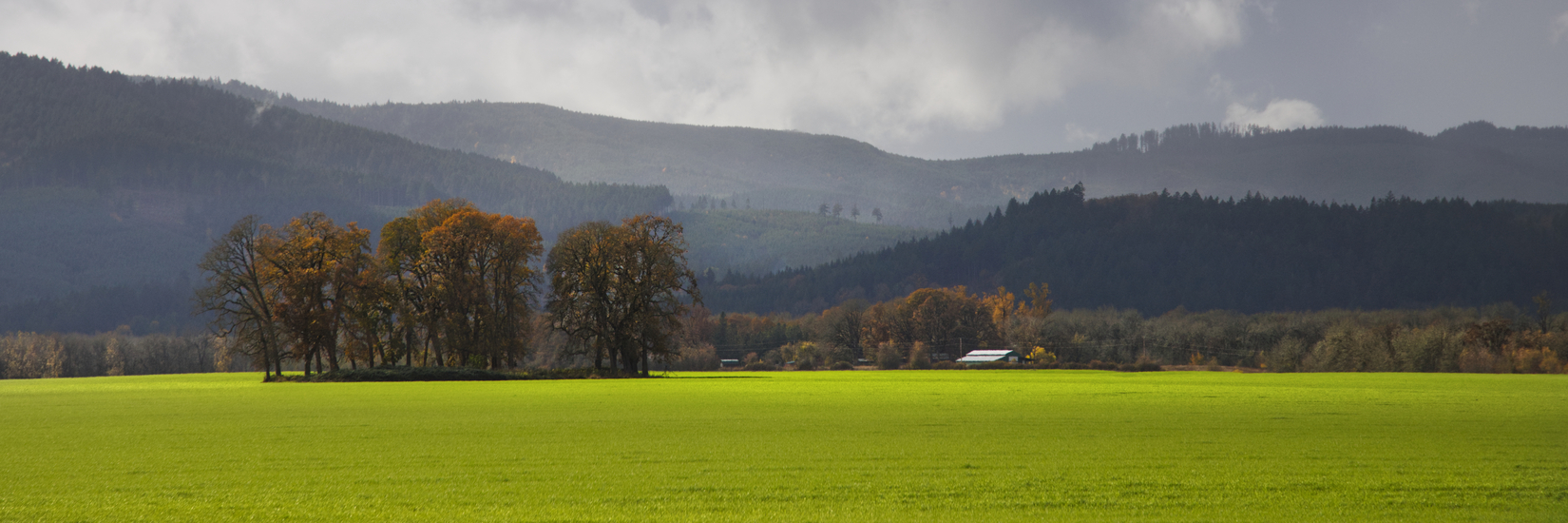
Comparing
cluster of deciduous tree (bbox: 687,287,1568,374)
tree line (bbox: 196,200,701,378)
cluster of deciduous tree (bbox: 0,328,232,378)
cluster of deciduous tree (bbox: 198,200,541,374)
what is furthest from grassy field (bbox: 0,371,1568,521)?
cluster of deciduous tree (bbox: 0,328,232,378)

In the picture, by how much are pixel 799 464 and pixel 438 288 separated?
5015 cm

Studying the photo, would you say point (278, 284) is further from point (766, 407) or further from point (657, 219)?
point (766, 407)

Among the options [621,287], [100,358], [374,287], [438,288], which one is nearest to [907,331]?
[621,287]

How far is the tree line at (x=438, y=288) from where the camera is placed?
61406mm

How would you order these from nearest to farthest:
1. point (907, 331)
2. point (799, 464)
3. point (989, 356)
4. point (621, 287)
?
point (799, 464), point (621, 287), point (989, 356), point (907, 331)

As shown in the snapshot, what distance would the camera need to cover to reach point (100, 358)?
13988 cm

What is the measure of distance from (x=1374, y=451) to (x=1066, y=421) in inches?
321

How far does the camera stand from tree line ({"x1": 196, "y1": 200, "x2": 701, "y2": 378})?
61406mm

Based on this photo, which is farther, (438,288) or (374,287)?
(438,288)

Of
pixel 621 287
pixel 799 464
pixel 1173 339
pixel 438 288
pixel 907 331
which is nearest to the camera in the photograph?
pixel 799 464

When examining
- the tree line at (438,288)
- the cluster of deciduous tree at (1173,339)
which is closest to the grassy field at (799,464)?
the tree line at (438,288)

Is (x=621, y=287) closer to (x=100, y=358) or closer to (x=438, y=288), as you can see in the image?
(x=438, y=288)

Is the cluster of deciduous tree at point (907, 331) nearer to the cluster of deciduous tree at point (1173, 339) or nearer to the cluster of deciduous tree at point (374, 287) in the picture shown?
the cluster of deciduous tree at point (1173, 339)

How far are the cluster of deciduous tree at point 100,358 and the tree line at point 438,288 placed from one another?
236 feet
